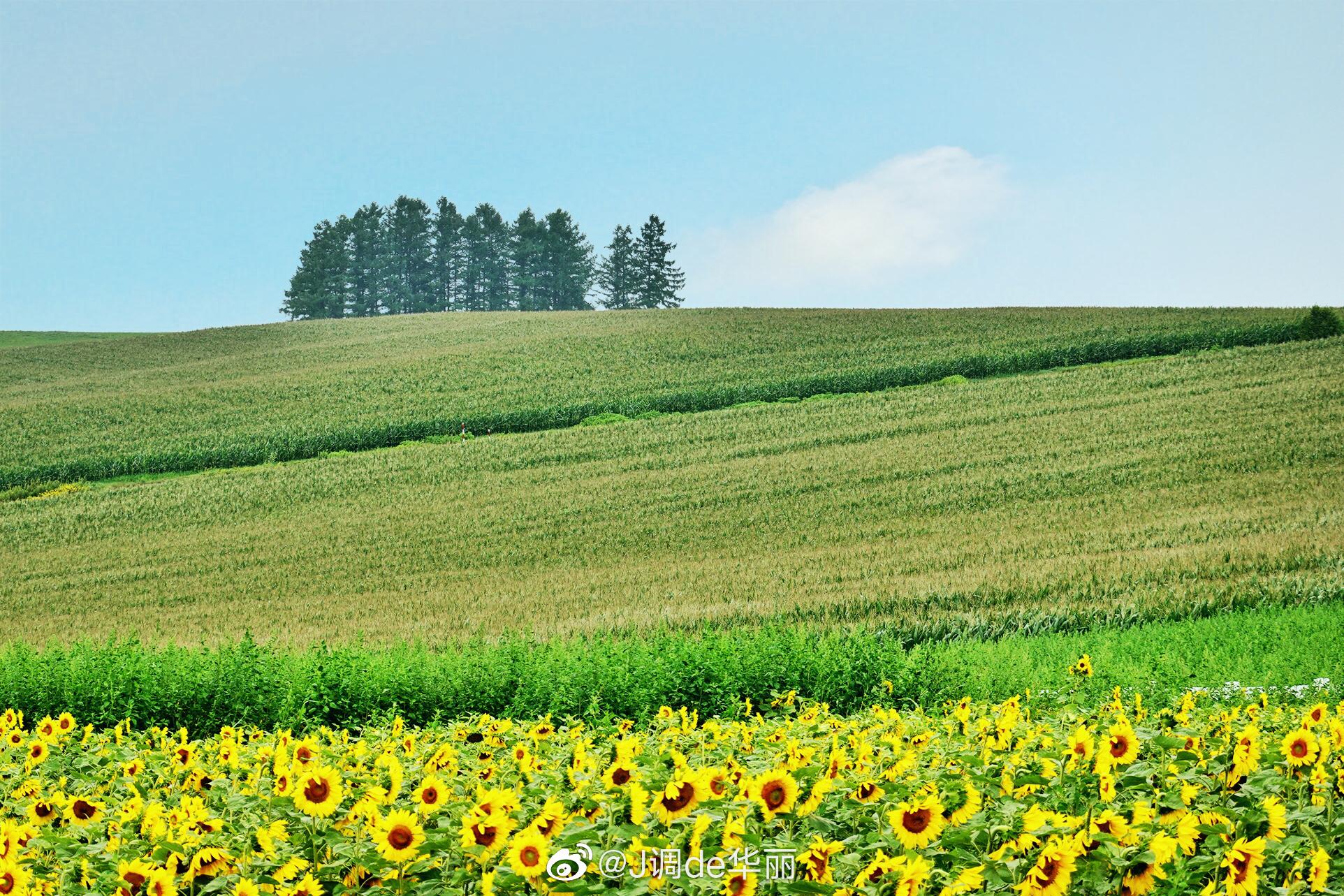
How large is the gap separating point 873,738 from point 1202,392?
103ft

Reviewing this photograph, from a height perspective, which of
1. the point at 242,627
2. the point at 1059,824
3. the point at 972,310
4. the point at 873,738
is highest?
the point at 972,310

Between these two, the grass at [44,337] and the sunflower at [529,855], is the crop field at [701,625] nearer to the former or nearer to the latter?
the sunflower at [529,855]

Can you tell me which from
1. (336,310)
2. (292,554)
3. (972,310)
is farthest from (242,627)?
(336,310)

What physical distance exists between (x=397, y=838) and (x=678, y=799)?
907 millimetres

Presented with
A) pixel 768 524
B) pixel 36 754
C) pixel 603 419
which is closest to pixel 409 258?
pixel 603 419

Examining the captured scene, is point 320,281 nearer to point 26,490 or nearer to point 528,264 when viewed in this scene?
point 528,264

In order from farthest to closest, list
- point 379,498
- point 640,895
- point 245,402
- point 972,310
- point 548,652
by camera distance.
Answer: point 972,310 < point 245,402 < point 379,498 < point 548,652 < point 640,895

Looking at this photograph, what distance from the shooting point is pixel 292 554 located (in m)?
25.0

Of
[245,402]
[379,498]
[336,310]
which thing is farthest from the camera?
[336,310]

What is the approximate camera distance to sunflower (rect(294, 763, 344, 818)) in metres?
3.87

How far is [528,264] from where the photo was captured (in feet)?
337

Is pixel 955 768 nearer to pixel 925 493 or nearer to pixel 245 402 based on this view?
pixel 925 493

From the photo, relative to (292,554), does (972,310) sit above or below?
above

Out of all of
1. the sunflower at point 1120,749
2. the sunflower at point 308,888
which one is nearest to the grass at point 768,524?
the sunflower at point 1120,749
